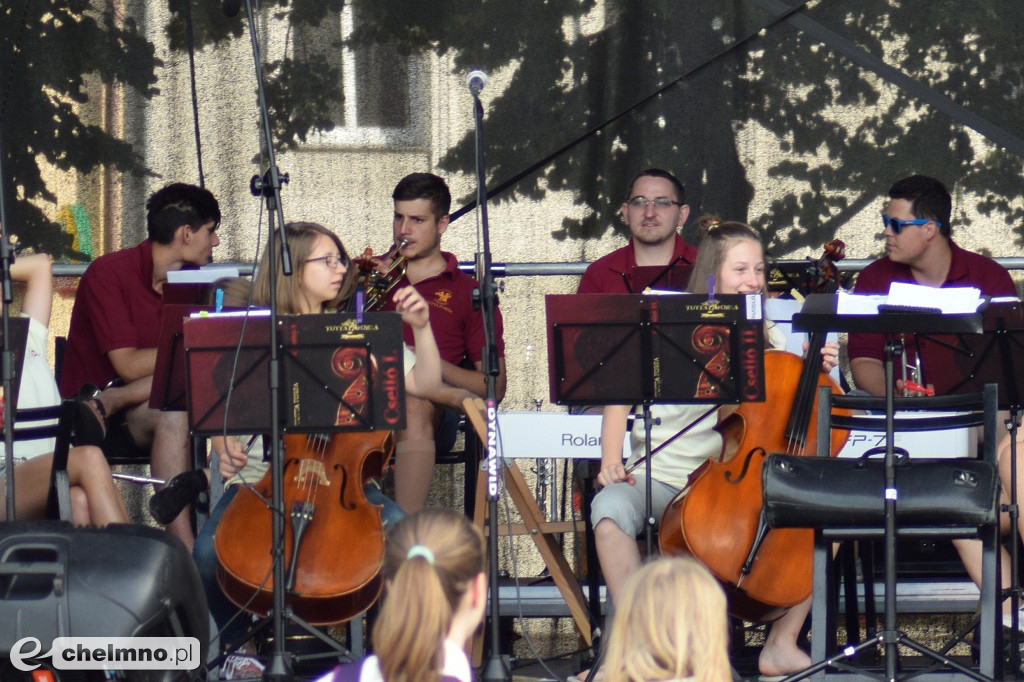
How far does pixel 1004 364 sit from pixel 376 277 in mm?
2040

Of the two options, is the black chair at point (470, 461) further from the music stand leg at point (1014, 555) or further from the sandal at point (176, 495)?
the music stand leg at point (1014, 555)

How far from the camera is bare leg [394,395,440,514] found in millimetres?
5305

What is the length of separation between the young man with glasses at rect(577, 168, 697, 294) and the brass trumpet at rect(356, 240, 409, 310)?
3.10 ft

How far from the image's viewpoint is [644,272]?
5645mm

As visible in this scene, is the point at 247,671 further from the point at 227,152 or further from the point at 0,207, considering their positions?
the point at 227,152

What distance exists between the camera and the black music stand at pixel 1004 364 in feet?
15.3

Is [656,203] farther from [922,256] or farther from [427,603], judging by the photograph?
[427,603]

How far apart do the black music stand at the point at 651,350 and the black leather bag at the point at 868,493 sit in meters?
0.35

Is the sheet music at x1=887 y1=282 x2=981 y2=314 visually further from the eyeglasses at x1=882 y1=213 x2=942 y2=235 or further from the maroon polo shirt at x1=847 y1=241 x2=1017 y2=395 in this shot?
the eyeglasses at x1=882 y1=213 x2=942 y2=235

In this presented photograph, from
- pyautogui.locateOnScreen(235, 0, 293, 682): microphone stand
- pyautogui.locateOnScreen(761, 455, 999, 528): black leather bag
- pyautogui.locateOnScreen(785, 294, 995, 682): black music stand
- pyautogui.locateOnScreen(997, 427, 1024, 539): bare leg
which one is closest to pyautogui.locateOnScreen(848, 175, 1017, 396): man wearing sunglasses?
pyautogui.locateOnScreen(997, 427, 1024, 539): bare leg

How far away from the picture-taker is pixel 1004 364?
4719mm

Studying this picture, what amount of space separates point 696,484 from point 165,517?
1562mm

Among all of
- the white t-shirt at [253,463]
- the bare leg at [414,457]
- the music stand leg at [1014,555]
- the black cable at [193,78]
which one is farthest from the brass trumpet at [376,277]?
the music stand leg at [1014,555]

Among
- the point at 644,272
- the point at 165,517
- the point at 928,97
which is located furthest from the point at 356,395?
the point at 928,97
